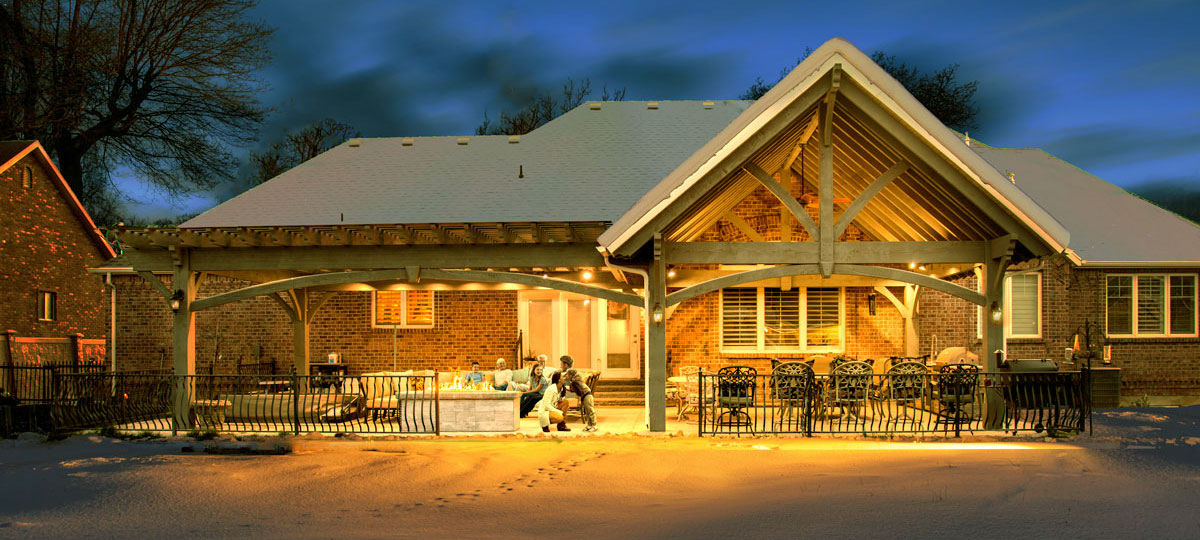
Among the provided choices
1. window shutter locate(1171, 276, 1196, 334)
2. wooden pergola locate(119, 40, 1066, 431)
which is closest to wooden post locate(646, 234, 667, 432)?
wooden pergola locate(119, 40, 1066, 431)

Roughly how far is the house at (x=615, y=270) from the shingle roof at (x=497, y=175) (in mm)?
70

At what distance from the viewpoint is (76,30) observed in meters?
29.1

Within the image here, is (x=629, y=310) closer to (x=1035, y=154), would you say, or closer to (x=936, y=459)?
(x=936, y=459)

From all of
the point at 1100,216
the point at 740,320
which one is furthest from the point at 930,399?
the point at 1100,216

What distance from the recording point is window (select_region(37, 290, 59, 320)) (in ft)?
83.5

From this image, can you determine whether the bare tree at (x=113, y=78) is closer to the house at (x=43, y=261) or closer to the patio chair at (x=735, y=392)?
the house at (x=43, y=261)

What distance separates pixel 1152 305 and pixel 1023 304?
2.64 metres

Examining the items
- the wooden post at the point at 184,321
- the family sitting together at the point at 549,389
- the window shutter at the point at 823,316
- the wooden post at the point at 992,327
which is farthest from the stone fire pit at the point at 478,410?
the window shutter at the point at 823,316

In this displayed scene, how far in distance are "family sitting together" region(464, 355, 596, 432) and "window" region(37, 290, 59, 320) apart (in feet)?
58.7

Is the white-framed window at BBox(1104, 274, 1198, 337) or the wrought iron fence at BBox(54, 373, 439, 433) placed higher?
the white-framed window at BBox(1104, 274, 1198, 337)

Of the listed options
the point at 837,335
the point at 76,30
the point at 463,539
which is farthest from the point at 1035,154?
the point at 76,30

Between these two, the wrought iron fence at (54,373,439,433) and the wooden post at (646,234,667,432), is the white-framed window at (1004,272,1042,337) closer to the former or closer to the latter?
the wooden post at (646,234,667,432)

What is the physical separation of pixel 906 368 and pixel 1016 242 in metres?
2.47

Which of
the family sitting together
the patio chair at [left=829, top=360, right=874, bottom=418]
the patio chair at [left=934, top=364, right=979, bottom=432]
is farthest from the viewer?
the family sitting together
